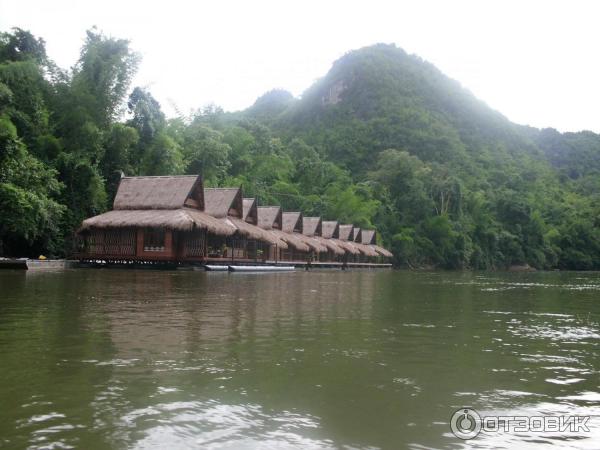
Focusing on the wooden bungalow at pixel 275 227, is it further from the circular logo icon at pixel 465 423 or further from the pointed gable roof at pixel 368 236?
the circular logo icon at pixel 465 423

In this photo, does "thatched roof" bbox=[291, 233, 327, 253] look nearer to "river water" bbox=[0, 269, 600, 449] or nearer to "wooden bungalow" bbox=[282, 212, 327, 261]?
"wooden bungalow" bbox=[282, 212, 327, 261]

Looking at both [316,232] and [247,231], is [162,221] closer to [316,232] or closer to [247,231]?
[247,231]

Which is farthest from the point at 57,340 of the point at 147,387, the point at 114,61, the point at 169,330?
the point at 114,61

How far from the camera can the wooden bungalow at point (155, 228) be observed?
25.9 m

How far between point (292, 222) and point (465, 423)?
133 feet

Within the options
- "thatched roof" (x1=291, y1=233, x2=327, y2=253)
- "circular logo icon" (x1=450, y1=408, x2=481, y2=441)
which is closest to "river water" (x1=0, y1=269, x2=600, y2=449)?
"circular logo icon" (x1=450, y1=408, x2=481, y2=441)

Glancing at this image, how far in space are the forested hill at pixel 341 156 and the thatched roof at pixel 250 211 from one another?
6346 mm

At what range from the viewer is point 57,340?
5.06m

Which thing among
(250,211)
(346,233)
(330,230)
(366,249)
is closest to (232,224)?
(250,211)

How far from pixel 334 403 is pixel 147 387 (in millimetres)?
1238

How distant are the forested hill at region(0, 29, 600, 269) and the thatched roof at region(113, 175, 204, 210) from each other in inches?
59.5

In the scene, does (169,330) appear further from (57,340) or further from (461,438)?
(461,438)

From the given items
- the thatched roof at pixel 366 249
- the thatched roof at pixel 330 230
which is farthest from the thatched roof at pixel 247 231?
the thatched roof at pixel 366 249

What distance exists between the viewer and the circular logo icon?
2812 mm
